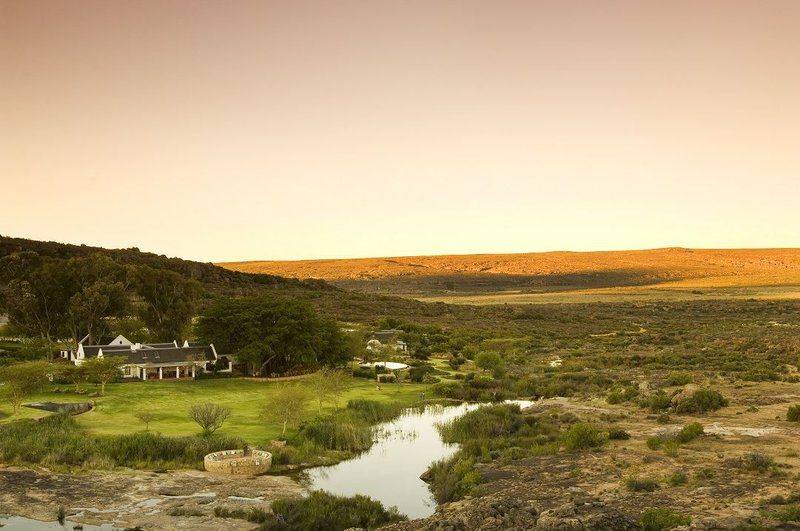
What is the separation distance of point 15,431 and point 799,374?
44.7 m

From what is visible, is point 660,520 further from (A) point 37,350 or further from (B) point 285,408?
(A) point 37,350

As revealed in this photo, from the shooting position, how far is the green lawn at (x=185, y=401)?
31406 millimetres

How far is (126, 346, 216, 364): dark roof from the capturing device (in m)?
47.8

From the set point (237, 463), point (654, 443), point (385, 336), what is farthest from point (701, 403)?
point (385, 336)

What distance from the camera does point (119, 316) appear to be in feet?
212

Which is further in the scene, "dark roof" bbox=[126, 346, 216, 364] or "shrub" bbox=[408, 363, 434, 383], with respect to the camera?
"shrub" bbox=[408, 363, 434, 383]

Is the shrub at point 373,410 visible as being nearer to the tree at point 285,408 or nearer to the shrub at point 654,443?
the tree at point 285,408

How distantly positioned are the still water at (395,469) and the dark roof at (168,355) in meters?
20.6

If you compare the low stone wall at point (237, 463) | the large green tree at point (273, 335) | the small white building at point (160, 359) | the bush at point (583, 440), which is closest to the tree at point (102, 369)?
the small white building at point (160, 359)

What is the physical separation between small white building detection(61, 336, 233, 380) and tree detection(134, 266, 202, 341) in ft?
35.7

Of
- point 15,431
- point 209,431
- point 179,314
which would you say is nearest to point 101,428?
point 15,431

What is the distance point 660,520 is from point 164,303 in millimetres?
55612

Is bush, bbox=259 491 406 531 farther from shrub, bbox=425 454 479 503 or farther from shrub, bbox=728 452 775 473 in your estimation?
shrub, bbox=728 452 775 473

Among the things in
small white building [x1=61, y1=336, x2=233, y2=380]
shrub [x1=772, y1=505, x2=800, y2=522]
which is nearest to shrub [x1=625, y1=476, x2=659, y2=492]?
shrub [x1=772, y1=505, x2=800, y2=522]
